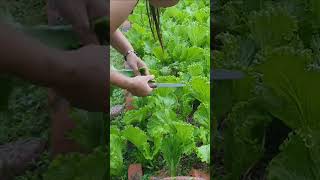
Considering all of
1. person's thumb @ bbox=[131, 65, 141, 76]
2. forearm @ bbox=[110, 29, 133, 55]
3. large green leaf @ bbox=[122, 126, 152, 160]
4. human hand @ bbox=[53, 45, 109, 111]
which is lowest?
large green leaf @ bbox=[122, 126, 152, 160]

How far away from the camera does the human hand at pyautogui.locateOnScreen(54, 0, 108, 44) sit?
24.6 inches

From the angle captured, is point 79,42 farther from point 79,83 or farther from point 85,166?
point 85,166

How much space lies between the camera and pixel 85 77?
584 millimetres

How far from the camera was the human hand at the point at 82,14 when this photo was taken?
625 millimetres

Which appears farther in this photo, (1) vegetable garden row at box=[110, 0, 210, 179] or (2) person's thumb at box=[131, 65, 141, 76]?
(1) vegetable garden row at box=[110, 0, 210, 179]

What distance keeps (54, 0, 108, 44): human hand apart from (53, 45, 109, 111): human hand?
0.06 ft

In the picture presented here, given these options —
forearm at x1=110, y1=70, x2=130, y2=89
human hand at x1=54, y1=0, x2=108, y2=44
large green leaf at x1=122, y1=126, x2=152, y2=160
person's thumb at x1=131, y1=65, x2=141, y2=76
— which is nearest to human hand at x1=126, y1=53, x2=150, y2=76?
person's thumb at x1=131, y1=65, x2=141, y2=76

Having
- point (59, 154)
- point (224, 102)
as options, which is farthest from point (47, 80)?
point (224, 102)

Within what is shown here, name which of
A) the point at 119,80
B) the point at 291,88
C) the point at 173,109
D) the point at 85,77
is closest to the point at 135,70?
the point at 119,80

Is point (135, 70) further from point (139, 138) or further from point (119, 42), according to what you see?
point (139, 138)

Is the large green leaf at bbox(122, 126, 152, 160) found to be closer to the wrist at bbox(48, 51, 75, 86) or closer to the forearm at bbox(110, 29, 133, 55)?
the forearm at bbox(110, 29, 133, 55)

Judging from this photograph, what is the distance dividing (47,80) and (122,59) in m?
0.39

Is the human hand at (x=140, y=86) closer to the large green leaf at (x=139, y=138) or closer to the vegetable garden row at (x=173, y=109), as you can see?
the vegetable garden row at (x=173, y=109)

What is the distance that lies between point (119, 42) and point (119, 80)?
0.08m
